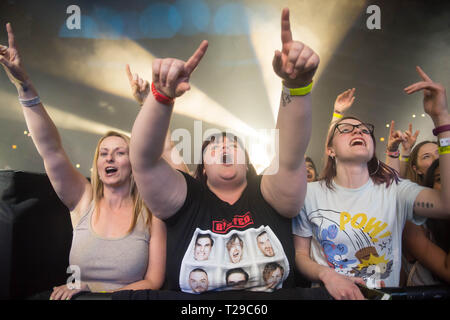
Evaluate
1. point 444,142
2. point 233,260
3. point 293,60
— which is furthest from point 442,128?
point 233,260

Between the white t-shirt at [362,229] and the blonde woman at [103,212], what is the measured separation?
739 mm

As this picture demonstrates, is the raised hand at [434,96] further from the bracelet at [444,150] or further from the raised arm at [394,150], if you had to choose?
the raised arm at [394,150]

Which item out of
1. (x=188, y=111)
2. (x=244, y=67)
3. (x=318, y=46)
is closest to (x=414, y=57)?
(x=318, y=46)

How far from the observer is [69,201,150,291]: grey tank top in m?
1.31

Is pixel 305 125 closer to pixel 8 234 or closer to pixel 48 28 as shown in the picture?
pixel 8 234

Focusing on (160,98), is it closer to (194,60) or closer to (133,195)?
(194,60)

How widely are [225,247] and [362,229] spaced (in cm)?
64

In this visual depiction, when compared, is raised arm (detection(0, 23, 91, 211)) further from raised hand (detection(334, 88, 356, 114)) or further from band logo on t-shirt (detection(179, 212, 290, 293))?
raised hand (detection(334, 88, 356, 114))

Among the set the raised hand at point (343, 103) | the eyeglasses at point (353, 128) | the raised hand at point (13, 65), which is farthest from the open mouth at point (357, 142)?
the raised hand at point (13, 65)

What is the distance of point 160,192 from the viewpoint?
1.07 metres

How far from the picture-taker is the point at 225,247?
1136 mm

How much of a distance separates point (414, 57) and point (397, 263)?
111 inches
